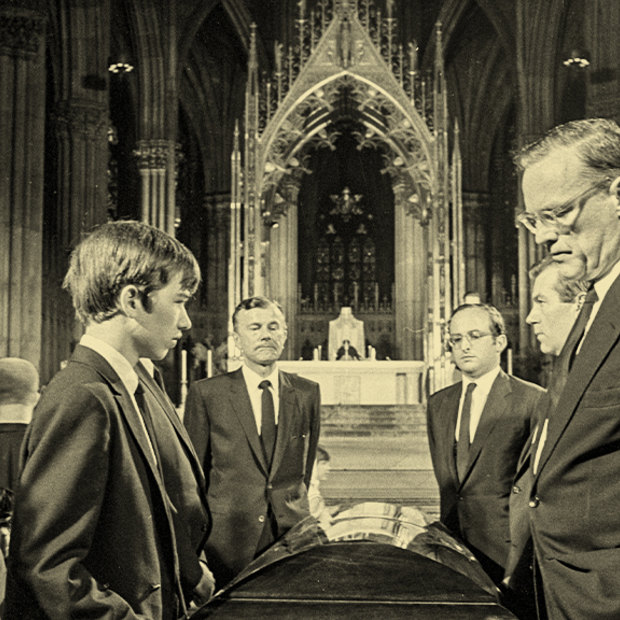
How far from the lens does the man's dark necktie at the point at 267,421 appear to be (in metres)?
3.52

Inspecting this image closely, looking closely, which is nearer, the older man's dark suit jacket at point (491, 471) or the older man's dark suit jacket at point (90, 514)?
the older man's dark suit jacket at point (90, 514)

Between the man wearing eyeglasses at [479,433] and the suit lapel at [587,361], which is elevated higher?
the suit lapel at [587,361]

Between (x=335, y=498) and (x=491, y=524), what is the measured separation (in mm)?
4614

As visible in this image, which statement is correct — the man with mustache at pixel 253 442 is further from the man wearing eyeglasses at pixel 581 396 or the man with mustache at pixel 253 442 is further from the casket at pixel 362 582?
the man wearing eyeglasses at pixel 581 396

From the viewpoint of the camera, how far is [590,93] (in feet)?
36.4

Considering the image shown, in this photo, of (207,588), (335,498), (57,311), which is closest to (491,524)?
(207,588)

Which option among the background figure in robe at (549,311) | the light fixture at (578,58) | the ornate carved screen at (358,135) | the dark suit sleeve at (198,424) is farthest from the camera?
the light fixture at (578,58)

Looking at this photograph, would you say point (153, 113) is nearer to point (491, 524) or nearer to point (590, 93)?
point (590, 93)

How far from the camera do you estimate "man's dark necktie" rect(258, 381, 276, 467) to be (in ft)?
11.5

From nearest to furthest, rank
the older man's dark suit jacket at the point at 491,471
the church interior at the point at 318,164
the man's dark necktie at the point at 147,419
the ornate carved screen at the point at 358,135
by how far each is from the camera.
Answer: the man's dark necktie at the point at 147,419
the older man's dark suit jacket at the point at 491,471
the church interior at the point at 318,164
the ornate carved screen at the point at 358,135

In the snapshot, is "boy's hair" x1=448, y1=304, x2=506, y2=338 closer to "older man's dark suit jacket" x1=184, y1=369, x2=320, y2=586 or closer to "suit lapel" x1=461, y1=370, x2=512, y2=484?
"suit lapel" x1=461, y1=370, x2=512, y2=484

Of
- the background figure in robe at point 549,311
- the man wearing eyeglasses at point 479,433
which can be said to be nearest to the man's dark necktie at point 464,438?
the man wearing eyeglasses at point 479,433

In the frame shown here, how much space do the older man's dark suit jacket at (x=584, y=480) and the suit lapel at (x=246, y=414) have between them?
6.52 feet

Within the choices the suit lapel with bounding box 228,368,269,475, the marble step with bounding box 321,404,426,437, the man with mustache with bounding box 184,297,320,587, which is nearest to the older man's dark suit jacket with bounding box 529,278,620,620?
the man with mustache with bounding box 184,297,320,587
